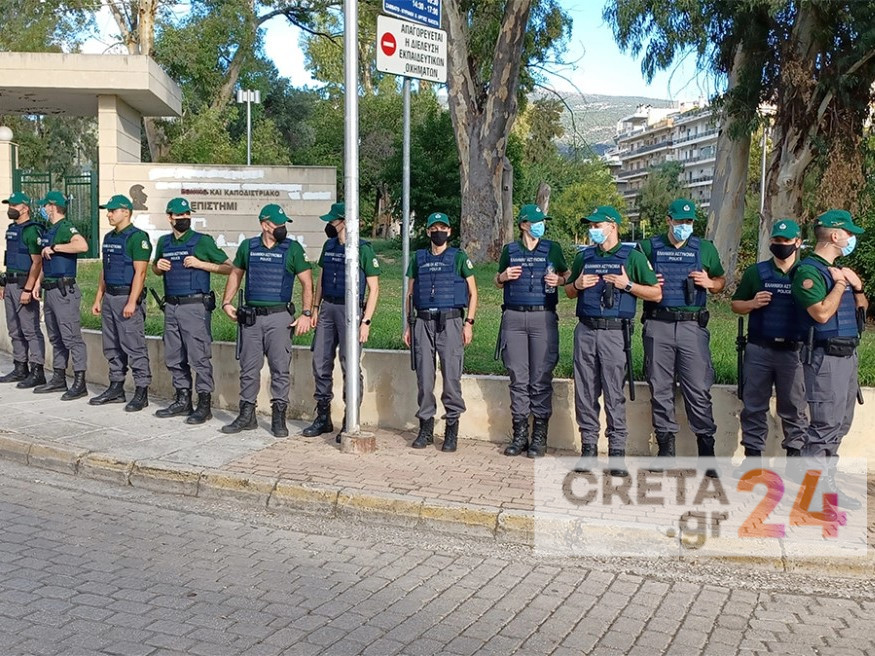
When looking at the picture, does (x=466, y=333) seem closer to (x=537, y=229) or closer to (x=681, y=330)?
(x=537, y=229)

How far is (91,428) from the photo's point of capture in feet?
26.1

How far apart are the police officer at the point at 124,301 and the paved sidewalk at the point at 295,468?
46 centimetres

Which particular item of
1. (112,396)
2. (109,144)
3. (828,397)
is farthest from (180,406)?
(109,144)

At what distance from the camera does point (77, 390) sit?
30.3 ft

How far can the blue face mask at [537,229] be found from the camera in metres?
7.00

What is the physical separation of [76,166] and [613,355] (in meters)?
46.2

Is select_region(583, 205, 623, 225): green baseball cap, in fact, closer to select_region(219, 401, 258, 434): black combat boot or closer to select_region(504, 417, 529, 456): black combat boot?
select_region(504, 417, 529, 456): black combat boot

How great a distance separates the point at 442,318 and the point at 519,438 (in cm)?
117

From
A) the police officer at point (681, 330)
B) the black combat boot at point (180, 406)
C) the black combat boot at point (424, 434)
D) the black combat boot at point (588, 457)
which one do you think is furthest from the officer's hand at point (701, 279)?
the black combat boot at point (180, 406)

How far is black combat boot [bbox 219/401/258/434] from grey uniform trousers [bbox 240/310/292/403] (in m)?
0.06

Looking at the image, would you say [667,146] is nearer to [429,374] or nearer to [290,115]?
[290,115]

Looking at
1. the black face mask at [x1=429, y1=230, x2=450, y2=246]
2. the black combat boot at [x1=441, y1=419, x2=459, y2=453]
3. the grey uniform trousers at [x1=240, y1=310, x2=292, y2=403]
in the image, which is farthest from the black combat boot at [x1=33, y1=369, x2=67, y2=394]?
the black face mask at [x1=429, y1=230, x2=450, y2=246]

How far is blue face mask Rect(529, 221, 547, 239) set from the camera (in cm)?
700

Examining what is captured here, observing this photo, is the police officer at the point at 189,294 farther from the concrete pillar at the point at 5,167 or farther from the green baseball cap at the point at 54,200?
the concrete pillar at the point at 5,167
